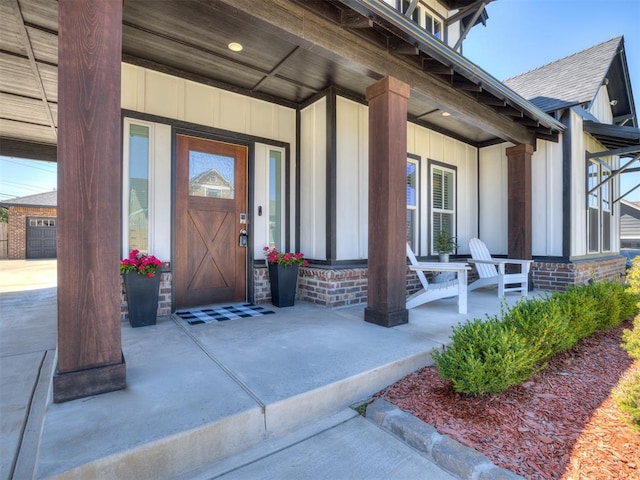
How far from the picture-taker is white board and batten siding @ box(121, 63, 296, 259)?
12.0 feet

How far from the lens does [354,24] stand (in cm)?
290

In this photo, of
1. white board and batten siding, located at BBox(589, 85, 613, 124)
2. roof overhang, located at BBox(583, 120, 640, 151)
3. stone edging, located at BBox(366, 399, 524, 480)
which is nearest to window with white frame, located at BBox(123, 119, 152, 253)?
stone edging, located at BBox(366, 399, 524, 480)

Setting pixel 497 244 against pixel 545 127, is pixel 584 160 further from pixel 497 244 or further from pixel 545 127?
pixel 497 244

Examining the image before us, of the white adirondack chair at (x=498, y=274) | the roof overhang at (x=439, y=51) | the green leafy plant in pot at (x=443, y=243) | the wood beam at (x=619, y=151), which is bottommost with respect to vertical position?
the white adirondack chair at (x=498, y=274)

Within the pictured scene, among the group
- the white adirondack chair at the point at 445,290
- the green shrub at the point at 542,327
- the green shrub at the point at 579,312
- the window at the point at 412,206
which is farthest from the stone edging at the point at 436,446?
the window at the point at 412,206

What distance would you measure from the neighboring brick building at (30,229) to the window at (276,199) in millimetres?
15012

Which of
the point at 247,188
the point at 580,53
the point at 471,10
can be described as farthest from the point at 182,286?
the point at 580,53

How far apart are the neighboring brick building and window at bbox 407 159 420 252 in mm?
16221

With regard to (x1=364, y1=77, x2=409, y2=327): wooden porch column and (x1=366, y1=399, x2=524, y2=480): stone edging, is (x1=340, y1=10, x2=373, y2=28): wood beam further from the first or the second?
(x1=366, y1=399, x2=524, y2=480): stone edging

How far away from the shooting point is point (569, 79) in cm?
679

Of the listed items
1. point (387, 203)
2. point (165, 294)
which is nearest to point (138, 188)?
point (165, 294)

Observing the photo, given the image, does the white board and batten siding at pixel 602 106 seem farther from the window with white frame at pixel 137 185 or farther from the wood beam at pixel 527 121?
the window with white frame at pixel 137 185

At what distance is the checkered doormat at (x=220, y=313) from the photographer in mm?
3629

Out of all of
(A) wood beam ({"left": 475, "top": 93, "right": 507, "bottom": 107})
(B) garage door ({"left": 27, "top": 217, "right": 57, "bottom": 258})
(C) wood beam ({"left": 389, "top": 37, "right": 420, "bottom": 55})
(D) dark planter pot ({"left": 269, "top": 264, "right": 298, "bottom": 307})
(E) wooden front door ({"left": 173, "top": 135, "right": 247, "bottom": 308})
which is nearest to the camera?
(C) wood beam ({"left": 389, "top": 37, "right": 420, "bottom": 55})
